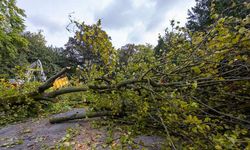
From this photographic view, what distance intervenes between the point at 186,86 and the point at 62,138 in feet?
5.88

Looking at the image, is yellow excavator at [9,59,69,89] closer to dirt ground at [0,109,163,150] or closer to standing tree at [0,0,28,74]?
dirt ground at [0,109,163,150]

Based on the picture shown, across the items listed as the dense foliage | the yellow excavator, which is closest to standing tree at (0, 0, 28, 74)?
the yellow excavator

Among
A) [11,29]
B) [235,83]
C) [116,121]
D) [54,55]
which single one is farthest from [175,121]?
[54,55]

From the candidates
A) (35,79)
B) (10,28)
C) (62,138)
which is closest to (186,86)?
(62,138)

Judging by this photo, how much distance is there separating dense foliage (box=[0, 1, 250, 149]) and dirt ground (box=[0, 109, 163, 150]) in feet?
0.89

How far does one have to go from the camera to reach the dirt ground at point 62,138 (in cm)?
281

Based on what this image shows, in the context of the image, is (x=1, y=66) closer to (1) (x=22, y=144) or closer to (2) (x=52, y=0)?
(2) (x=52, y=0)

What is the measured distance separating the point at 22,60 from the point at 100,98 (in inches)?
776

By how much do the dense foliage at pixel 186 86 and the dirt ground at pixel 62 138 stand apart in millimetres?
271

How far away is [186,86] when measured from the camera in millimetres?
2221

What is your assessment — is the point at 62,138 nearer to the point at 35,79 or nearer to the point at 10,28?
the point at 35,79

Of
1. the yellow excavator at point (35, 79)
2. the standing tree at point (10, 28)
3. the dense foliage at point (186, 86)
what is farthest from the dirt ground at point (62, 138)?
the standing tree at point (10, 28)

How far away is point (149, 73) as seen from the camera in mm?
2936

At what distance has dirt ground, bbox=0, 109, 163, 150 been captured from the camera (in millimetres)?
2809
